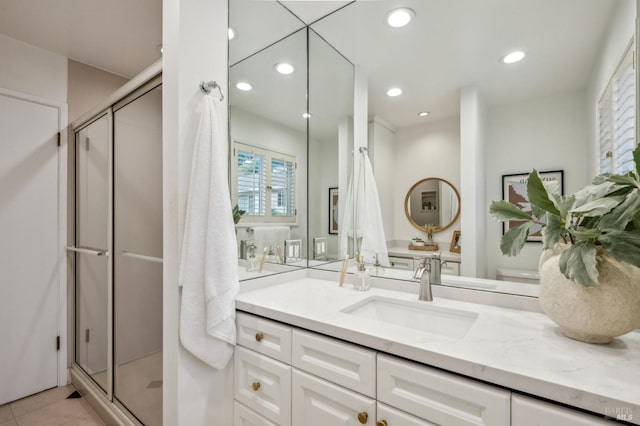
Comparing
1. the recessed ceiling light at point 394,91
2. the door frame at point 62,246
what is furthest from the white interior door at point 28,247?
the recessed ceiling light at point 394,91

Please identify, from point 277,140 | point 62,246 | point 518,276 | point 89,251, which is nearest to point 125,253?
point 89,251

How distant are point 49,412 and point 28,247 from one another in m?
1.13

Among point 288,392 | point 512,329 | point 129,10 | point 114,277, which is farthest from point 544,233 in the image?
point 129,10

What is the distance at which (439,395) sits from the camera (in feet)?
2.53

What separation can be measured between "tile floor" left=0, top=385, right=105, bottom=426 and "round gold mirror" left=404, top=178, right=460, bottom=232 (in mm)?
2287

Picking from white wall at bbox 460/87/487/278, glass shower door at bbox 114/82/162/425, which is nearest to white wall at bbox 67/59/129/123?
glass shower door at bbox 114/82/162/425

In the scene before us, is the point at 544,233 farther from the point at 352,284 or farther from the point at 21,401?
the point at 21,401

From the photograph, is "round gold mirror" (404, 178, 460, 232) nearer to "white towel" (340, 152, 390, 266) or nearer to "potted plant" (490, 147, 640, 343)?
"white towel" (340, 152, 390, 266)

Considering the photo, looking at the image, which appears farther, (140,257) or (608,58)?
(140,257)

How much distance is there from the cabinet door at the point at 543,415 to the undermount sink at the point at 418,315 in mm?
442

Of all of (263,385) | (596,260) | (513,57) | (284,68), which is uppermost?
(284,68)

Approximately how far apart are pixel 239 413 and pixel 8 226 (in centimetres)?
212

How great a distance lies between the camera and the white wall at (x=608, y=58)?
3.05 ft

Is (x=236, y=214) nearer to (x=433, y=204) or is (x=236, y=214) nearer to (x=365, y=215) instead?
(x=365, y=215)
